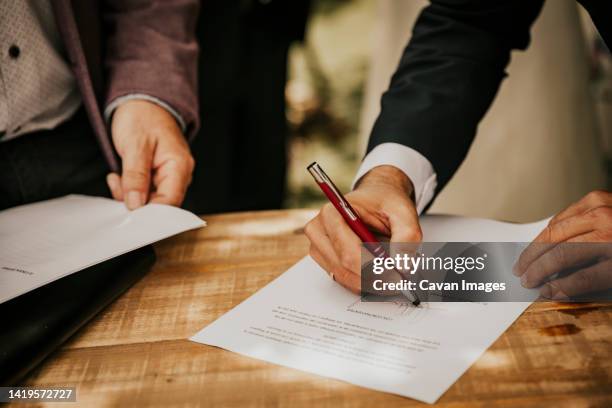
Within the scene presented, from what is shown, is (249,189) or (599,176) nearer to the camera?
(599,176)

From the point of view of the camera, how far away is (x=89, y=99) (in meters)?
1.17

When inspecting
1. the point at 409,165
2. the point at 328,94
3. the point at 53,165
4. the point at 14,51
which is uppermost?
the point at 14,51

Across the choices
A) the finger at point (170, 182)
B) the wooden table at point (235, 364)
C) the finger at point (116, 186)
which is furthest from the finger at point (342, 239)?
the finger at point (116, 186)

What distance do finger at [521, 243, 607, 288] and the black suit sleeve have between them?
34cm

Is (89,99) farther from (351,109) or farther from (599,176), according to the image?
(351,109)

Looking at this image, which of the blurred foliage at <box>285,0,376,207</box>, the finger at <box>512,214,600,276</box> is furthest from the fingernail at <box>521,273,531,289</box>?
the blurred foliage at <box>285,0,376,207</box>

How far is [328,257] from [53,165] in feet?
2.12

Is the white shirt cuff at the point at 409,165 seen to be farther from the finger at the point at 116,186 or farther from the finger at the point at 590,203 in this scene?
the finger at the point at 116,186

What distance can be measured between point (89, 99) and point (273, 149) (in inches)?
47.5

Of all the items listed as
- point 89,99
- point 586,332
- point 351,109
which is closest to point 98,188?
point 89,99

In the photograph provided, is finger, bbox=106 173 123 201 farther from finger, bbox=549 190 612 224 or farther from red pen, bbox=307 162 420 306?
finger, bbox=549 190 612 224

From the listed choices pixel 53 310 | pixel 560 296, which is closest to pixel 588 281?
pixel 560 296

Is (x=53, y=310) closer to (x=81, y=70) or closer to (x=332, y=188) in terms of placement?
(x=332, y=188)

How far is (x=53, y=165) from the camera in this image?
3.85ft
